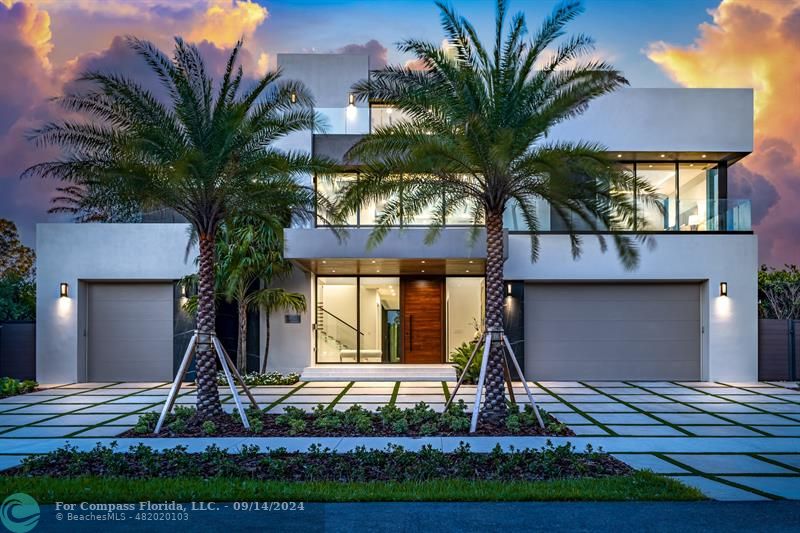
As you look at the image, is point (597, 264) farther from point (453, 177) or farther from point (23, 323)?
point (23, 323)

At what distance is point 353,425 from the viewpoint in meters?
9.41

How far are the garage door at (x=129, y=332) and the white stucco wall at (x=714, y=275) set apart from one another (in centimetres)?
997

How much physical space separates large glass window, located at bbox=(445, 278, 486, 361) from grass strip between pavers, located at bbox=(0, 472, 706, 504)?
11315 mm

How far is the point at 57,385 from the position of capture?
15.4m

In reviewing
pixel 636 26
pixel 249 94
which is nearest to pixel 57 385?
pixel 249 94

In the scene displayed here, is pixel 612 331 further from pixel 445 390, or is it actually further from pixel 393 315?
pixel 393 315

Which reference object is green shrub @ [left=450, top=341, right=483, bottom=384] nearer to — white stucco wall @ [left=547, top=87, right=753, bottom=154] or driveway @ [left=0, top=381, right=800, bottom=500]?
driveway @ [left=0, top=381, right=800, bottom=500]

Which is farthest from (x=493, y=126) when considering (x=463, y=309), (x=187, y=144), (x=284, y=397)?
(x=463, y=309)

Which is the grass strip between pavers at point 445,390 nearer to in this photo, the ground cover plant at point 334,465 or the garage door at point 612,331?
the garage door at point 612,331

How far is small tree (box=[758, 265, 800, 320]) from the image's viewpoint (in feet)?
54.6

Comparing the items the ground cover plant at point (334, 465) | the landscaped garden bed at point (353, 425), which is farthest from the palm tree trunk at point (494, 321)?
the ground cover plant at point (334, 465)

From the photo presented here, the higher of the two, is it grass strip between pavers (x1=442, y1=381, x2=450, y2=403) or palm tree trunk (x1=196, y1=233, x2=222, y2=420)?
palm tree trunk (x1=196, y1=233, x2=222, y2=420)

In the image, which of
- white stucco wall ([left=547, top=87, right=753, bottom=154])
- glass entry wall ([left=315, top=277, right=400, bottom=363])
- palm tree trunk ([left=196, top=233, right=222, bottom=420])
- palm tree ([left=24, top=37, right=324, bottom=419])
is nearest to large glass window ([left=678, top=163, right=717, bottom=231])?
white stucco wall ([left=547, top=87, right=753, bottom=154])

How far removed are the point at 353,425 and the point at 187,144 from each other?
222 inches
